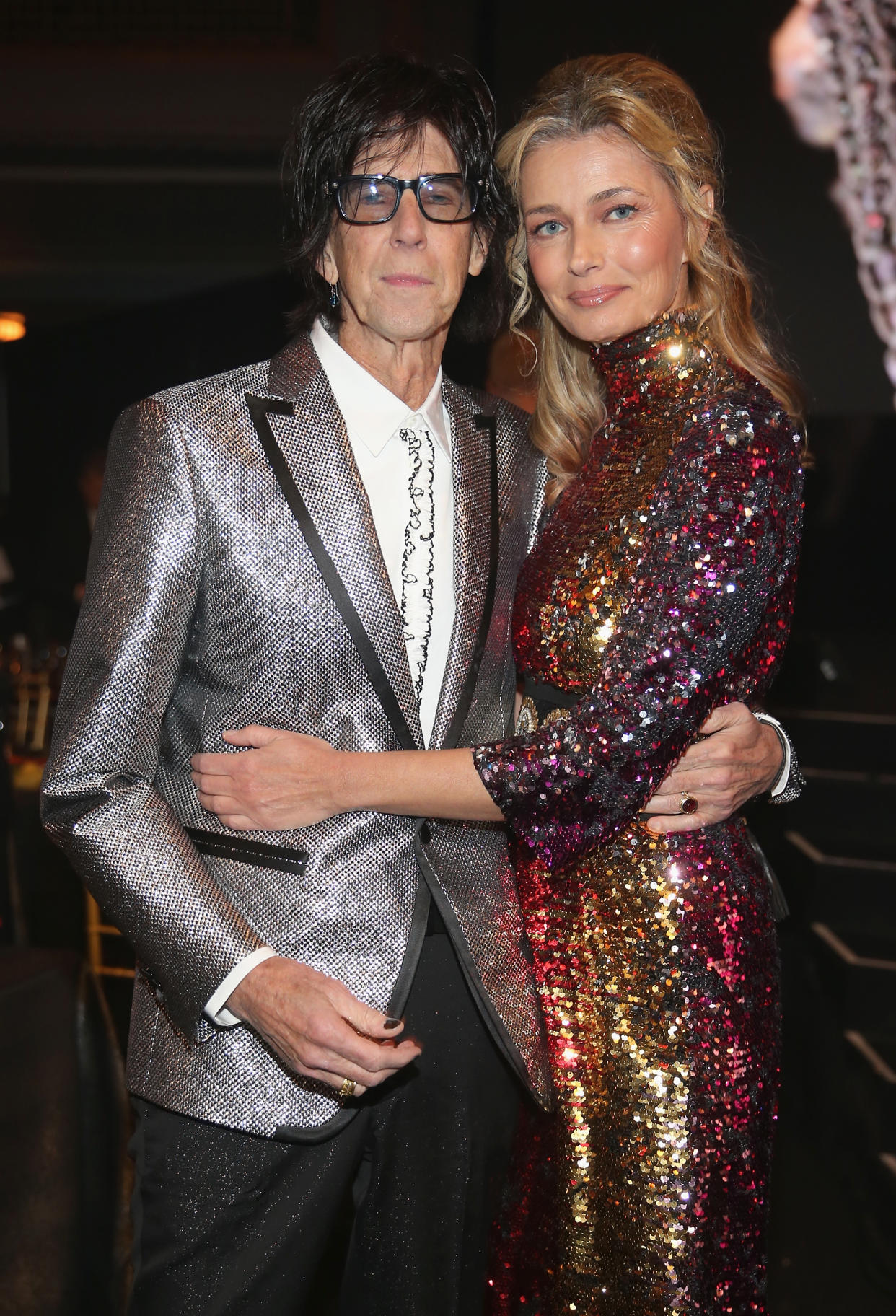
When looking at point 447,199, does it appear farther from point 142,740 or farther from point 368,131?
point 142,740

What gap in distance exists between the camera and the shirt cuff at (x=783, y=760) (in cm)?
176

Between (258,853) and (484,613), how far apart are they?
0.42 m

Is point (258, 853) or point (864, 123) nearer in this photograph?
point (258, 853)

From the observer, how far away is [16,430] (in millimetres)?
5844

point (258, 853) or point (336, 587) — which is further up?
point (336, 587)

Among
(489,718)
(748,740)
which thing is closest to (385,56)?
(489,718)

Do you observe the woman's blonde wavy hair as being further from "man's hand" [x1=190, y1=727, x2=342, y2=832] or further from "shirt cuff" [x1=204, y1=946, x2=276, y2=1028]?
"shirt cuff" [x1=204, y1=946, x2=276, y2=1028]

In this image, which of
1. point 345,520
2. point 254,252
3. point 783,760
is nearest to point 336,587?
point 345,520

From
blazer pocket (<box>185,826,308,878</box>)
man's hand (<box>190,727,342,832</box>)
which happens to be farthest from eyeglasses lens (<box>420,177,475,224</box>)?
blazer pocket (<box>185,826,308,878</box>)

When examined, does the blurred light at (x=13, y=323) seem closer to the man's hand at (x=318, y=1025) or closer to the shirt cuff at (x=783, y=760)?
the shirt cuff at (x=783, y=760)

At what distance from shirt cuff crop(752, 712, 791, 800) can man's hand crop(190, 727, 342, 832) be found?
65cm

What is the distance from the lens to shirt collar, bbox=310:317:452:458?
162cm

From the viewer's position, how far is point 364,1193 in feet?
5.13

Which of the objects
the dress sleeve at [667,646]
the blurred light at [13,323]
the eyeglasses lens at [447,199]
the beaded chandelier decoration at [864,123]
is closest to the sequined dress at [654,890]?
the dress sleeve at [667,646]
